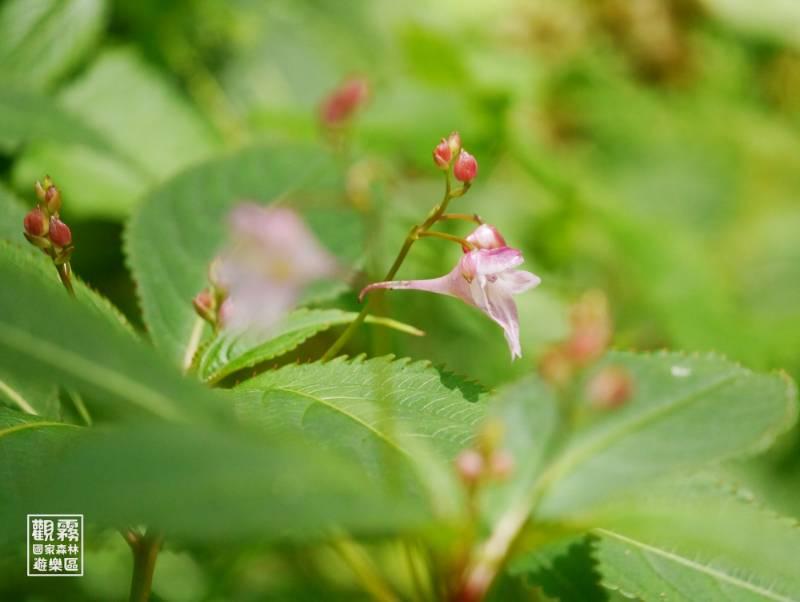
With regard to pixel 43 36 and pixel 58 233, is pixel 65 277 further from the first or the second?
pixel 43 36

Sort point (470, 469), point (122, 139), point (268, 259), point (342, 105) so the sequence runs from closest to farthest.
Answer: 1. point (470, 469)
2. point (268, 259)
3. point (342, 105)
4. point (122, 139)

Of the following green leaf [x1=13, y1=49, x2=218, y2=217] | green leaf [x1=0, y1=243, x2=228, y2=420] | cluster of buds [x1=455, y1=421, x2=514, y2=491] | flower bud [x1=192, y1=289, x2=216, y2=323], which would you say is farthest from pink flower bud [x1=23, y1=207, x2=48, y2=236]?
green leaf [x1=13, y1=49, x2=218, y2=217]

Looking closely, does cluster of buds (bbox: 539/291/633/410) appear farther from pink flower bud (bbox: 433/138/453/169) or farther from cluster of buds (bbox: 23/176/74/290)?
cluster of buds (bbox: 23/176/74/290)

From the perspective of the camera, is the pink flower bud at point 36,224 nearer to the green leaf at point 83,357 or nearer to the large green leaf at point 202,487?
the green leaf at point 83,357

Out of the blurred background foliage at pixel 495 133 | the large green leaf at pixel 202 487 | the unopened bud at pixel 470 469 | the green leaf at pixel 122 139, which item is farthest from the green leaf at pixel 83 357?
the green leaf at pixel 122 139

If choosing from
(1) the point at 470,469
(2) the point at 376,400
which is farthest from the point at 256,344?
(1) the point at 470,469

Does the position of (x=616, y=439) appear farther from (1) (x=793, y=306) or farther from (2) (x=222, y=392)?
(1) (x=793, y=306)
